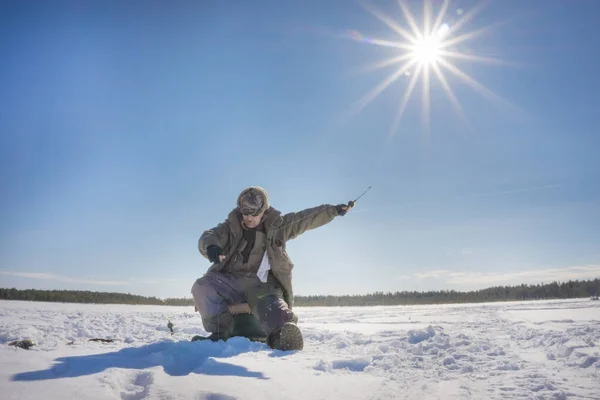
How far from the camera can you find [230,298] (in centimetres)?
441

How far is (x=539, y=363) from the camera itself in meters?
2.71

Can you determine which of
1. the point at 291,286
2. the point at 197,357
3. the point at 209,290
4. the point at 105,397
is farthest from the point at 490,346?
the point at 105,397

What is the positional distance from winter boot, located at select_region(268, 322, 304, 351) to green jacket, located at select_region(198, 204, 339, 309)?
2.82 feet

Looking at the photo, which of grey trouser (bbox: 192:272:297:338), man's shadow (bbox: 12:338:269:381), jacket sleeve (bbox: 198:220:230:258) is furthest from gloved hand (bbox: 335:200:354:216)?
man's shadow (bbox: 12:338:269:381)

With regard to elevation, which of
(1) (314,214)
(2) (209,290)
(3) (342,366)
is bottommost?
(3) (342,366)

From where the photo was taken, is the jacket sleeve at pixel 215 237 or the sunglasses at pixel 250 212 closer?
the jacket sleeve at pixel 215 237

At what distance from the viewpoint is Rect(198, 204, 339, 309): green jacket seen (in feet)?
14.4

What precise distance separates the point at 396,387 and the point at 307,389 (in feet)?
1.71

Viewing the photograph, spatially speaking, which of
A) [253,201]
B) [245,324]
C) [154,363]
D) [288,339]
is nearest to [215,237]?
[253,201]

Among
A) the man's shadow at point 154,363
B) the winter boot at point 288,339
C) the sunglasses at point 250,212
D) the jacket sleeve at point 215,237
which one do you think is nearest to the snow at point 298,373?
the man's shadow at point 154,363

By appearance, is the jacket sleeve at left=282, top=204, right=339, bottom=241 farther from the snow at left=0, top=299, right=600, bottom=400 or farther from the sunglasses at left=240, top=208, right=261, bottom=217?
the snow at left=0, top=299, right=600, bottom=400

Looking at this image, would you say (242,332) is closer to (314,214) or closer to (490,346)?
(314,214)

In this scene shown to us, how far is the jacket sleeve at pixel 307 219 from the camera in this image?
4.58m

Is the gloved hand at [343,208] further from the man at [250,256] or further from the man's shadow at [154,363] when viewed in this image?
the man's shadow at [154,363]
